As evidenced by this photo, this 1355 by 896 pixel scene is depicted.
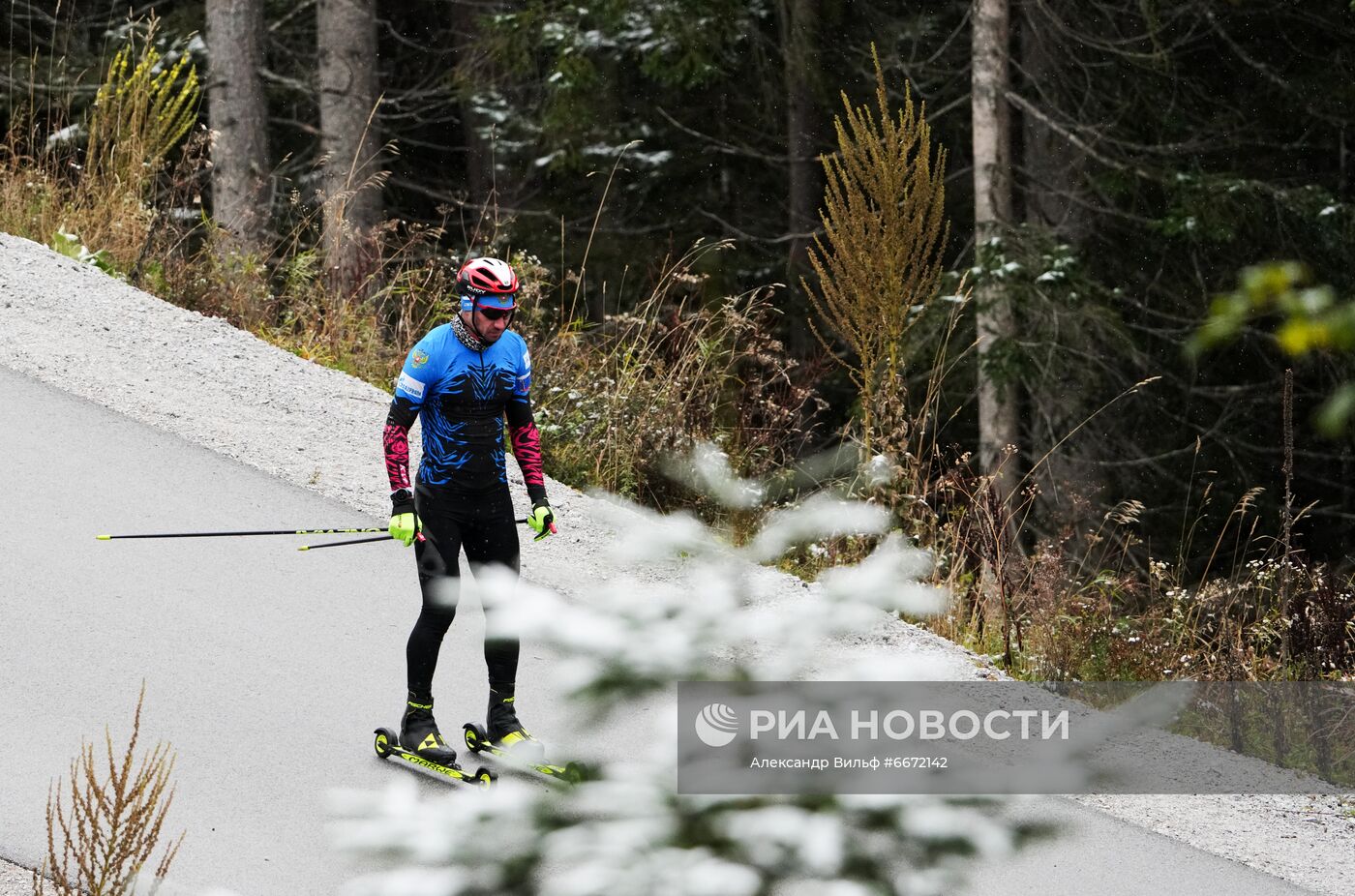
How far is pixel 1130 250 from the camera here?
56.0 ft

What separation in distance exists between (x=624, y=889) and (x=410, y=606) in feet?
17.7

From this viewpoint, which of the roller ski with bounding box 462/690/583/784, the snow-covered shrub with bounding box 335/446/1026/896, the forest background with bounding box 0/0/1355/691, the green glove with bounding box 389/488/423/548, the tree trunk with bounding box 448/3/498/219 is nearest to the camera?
the snow-covered shrub with bounding box 335/446/1026/896

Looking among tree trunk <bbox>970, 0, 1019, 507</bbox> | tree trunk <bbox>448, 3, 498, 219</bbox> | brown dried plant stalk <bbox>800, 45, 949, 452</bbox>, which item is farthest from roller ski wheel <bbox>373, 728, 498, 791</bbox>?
tree trunk <bbox>448, 3, 498, 219</bbox>

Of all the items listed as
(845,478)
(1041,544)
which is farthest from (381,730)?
(1041,544)

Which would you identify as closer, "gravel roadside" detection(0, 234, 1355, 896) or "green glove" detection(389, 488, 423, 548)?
"green glove" detection(389, 488, 423, 548)

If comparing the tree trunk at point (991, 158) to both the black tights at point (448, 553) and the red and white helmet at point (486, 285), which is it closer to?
the black tights at point (448, 553)

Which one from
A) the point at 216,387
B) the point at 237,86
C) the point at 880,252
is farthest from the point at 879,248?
the point at 237,86

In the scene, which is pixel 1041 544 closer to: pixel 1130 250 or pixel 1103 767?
pixel 1103 767

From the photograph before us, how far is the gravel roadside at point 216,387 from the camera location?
8070 mm

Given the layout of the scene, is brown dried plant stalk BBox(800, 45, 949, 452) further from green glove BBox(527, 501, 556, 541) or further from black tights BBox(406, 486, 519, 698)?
black tights BBox(406, 486, 519, 698)

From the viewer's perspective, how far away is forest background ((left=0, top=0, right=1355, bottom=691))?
8.18 m

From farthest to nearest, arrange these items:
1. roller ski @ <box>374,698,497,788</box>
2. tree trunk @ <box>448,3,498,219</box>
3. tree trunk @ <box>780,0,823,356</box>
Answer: tree trunk @ <box>448,3,498,219</box>
tree trunk @ <box>780,0,823,356</box>
roller ski @ <box>374,698,497,788</box>

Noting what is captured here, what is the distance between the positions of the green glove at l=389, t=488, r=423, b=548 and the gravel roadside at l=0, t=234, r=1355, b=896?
1.37 meters

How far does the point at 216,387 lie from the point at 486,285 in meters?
4.24
